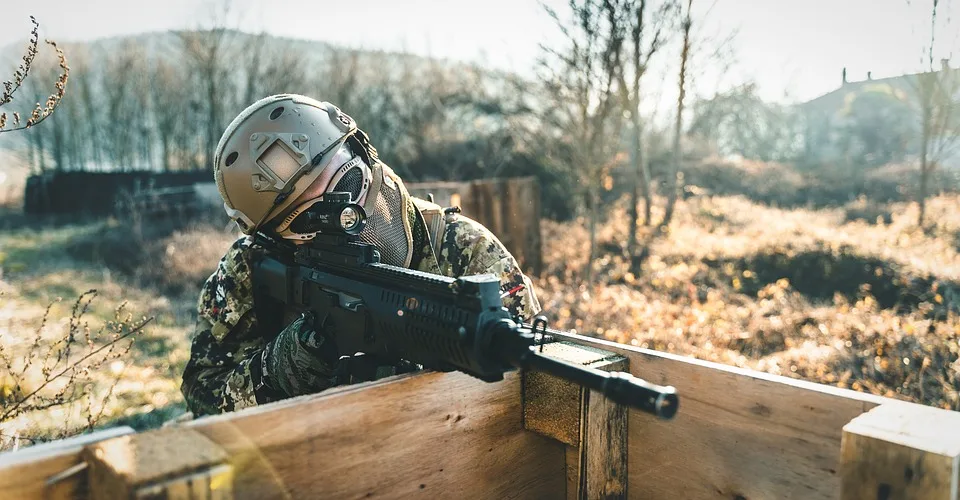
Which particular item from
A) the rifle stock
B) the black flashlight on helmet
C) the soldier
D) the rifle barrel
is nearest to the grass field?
the soldier

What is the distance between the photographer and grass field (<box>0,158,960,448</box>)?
17.7 ft

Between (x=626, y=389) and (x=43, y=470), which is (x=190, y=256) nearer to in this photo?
(x=43, y=470)

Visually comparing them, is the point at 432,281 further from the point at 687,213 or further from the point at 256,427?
the point at 687,213

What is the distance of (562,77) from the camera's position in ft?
29.6

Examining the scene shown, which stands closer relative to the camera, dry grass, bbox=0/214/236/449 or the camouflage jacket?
the camouflage jacket

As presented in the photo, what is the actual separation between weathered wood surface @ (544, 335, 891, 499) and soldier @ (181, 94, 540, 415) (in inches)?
29.1

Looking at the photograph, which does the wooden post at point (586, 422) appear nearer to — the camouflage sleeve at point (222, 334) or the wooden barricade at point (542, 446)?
the wooden barricade at point (542, 446)

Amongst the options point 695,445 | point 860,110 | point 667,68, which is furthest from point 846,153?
point 695,445

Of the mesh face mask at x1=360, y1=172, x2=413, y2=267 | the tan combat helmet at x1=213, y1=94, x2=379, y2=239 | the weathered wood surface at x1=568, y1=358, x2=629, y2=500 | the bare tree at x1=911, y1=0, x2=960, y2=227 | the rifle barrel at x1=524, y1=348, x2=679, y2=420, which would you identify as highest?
the bare tree at x1=911, y1=0, x2=960, y2=227

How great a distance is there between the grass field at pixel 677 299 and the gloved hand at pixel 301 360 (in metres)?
0.95

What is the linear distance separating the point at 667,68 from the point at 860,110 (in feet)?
76.6

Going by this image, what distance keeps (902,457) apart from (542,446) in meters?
1.00

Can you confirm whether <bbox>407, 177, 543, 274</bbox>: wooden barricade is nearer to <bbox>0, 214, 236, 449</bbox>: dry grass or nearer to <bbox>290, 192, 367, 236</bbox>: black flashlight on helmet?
<bbox>0, 214, 236, 449</bbox>: dry grass

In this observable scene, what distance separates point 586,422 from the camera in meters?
1.81
